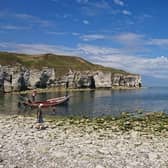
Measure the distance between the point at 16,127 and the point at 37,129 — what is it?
1908mm

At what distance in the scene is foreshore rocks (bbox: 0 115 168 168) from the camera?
18.2 meters

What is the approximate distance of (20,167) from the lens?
687 inches

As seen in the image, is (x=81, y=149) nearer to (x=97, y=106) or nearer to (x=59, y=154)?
(x=59, y=154)

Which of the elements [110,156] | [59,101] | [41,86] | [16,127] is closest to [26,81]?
[41,86]

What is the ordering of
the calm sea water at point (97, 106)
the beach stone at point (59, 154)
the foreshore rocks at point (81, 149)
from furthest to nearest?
the calm sea water at point (97, 106) → the beach stone at point (59, 154) → the foreshore rocks at point (81, 149)

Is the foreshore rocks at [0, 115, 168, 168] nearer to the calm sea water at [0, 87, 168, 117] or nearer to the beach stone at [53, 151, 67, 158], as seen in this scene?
the beach stone at [53, 151, 67, 158]

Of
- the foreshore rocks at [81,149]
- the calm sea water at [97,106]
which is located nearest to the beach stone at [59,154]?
the foreshore rocks at [81,149]

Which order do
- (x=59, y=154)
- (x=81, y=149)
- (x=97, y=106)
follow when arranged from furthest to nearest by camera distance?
(x=97, y=106) < (x=81, y=149) < (x=59, y=154)

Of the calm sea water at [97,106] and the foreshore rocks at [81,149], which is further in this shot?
the calm sea water at [97,106]

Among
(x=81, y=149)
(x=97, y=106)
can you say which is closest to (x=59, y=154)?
(x=81, y=149)

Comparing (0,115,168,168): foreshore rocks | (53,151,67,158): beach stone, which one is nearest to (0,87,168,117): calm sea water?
(0,115,168,168): foreshore rocks

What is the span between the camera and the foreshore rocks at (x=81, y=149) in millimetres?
18250

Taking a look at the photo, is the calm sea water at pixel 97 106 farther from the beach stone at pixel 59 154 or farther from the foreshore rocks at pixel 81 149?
the beach stone at pixel 59 154

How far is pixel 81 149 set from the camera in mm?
20969
